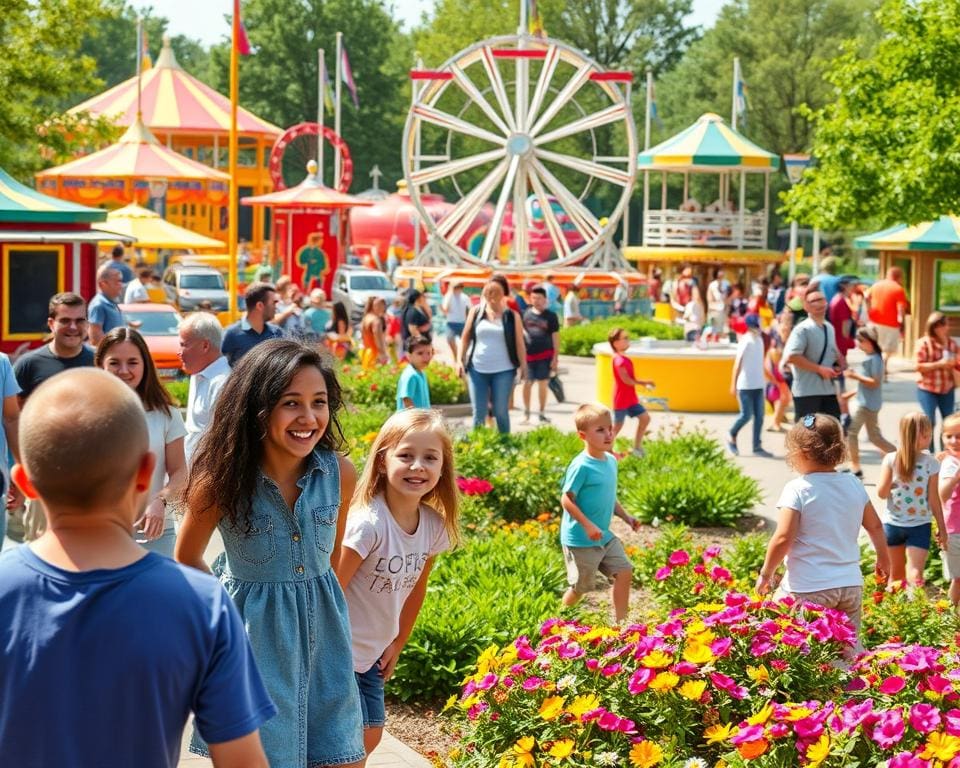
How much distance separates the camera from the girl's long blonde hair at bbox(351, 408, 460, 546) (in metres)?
5.12

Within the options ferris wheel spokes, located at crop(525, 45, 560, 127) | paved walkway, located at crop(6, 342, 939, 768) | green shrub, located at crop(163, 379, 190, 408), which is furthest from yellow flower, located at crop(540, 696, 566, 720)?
ferris wheel spokes, located at crop(525, 45, 560, 127)

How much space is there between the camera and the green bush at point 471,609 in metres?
7.25

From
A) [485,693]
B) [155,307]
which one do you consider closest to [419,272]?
[155,307]

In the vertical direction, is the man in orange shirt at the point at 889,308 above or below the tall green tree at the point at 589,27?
below

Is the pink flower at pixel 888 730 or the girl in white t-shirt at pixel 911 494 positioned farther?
the girl in white t-shirt at pixel 911 494

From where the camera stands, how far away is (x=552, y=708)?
523 centimetres

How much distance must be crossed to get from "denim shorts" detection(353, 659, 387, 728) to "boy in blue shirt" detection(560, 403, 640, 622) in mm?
2920

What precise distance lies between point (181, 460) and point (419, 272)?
29311 mm

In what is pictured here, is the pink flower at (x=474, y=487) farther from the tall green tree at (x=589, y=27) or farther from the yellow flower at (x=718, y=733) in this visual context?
the tall green tree at (x=589, y=27)

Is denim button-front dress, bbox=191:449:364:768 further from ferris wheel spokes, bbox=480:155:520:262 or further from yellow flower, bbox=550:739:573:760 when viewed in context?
ferris wheel spokes, bbox=480:155:520:262

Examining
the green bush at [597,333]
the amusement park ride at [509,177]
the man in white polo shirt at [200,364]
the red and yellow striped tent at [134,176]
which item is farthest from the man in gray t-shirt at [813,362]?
the red and yellow striped tent at [134,176]

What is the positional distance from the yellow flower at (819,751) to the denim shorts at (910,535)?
408cm

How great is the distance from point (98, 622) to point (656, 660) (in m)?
2.85

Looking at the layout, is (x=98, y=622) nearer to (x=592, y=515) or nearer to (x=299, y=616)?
(x=299, y=616)
